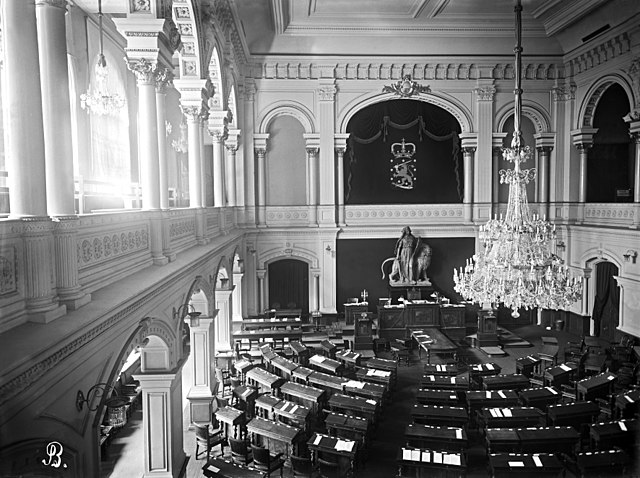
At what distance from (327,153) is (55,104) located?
55.3 feet

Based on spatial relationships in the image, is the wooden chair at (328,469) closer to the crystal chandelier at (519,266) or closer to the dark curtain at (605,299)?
the crystal chandelier at (519,266)

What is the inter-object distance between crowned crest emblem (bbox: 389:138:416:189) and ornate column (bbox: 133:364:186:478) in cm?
1513

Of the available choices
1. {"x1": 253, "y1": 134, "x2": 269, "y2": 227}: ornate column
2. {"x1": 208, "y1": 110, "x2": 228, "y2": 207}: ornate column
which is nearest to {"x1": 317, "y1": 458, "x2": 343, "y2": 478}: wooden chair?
{"x1": 208, "y1": 110, "x2": 228, "y2": 207}: ornate column

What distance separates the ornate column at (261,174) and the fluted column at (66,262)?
1651 cm

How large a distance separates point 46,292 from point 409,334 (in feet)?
54.3

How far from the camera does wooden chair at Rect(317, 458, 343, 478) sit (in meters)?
10.2

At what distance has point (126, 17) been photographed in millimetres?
8414

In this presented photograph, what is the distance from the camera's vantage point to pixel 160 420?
8.80 m

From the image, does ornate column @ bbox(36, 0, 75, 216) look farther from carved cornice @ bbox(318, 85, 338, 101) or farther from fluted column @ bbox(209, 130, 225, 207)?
carved cornice @ bbox(318, 85, 338, 101)

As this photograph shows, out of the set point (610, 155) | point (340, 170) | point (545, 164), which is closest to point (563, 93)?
point (545, 164)

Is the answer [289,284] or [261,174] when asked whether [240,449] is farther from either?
[261,174]

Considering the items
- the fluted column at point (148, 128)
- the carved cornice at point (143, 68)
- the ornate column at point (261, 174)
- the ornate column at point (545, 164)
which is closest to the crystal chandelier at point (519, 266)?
the fluted column at point (148, 128)

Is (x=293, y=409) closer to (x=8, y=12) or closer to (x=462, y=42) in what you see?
(x=8, y=12)

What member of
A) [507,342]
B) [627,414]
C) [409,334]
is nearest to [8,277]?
[627,414]
